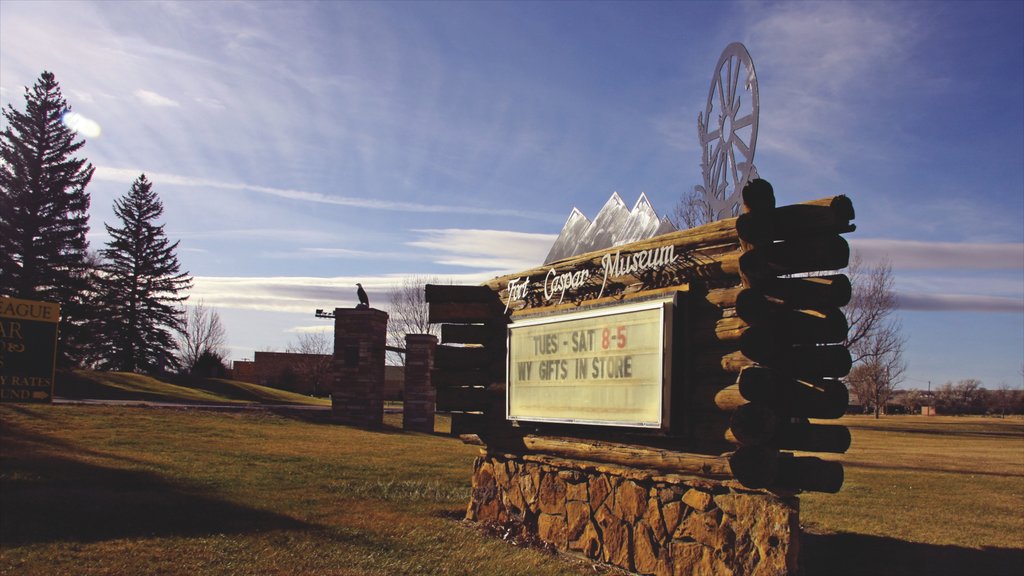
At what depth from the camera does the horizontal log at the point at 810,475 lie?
6.34m

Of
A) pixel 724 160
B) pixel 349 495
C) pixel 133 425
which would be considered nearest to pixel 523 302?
pixel 724 160

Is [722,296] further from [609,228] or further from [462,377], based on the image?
[462,377]

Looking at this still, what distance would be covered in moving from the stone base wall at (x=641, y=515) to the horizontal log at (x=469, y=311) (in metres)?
1.86

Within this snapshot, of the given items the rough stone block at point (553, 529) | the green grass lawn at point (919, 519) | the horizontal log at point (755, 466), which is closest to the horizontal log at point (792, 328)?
the horizontal log at point (755, 466)

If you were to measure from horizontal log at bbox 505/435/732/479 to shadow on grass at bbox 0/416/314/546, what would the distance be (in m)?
3.08

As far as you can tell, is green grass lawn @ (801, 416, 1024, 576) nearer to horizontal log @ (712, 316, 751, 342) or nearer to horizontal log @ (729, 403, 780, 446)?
horizontal log @ (729, 403, 780, 446)

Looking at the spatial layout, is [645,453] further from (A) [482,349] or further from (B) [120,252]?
(B) [120,252]

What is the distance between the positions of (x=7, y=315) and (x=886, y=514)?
1538 centimetres

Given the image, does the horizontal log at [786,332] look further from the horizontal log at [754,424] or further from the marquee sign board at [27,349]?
the marquee sign board at [27,349]

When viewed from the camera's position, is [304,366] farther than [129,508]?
Yes

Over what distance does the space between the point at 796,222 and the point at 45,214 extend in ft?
154

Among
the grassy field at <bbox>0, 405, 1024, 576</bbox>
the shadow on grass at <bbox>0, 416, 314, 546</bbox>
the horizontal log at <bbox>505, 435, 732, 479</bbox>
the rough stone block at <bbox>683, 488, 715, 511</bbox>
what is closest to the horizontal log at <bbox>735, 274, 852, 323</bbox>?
the horizontal log at <bbox>505, 435, 732, 479</bbox>

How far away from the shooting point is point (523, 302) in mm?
10438

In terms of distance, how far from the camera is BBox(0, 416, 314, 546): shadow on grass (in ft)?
29.8
